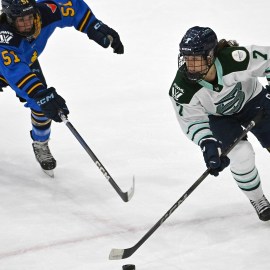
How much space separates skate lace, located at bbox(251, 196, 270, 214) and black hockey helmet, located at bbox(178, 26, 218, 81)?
733mm

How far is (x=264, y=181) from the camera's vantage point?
13.3 ft

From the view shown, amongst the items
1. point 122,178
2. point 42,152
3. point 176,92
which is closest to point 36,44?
point 42,152

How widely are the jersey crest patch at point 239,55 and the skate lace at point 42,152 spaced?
1436 millimetres

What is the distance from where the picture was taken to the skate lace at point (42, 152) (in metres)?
4.26

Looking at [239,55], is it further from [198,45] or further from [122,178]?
[122,178]

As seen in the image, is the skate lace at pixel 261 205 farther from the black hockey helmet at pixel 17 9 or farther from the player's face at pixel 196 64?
the black hockey helmet at pixel 17 9

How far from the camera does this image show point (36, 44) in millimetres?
4027

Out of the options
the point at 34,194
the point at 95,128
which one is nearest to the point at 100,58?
the point at 95,128

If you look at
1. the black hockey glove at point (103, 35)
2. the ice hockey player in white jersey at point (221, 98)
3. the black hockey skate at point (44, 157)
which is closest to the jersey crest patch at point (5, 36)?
the black hockey glove at point (103, 35)

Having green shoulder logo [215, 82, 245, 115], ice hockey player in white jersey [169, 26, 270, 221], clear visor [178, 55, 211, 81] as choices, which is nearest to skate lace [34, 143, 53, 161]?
ice hockey player in white jersey [169, 26, 270, 221]

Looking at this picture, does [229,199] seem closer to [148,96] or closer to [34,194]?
[34,194]

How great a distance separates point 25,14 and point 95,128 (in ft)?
4.47

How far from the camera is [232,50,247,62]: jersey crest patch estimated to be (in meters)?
→ 3.33

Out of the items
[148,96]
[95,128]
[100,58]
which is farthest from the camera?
[100,58]
